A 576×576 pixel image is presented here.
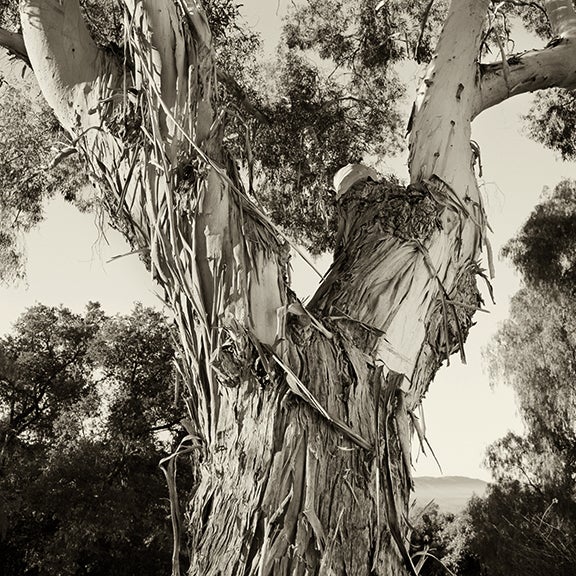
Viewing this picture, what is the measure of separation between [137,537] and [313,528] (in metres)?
11.0

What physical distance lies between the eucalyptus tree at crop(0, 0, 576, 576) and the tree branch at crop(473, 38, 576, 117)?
30 cm

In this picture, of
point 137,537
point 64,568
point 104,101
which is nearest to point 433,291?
point 104,101

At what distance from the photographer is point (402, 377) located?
1.48 meters

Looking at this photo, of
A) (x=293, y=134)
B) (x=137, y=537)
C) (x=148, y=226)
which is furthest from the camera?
(x=137, y=537)

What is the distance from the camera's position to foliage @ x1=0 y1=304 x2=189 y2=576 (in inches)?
414

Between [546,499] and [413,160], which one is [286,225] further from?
[546,499]

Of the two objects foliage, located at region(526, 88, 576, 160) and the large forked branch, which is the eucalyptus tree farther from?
foliage, located at region(526, 88, 576, 160)

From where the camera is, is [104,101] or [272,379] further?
[104,101]

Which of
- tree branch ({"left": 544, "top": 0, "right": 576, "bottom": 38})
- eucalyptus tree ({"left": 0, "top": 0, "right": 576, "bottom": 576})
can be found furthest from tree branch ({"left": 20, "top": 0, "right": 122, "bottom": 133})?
tree branch ({"left": 544, "top": 0, "right": 576, "bottom": 38})

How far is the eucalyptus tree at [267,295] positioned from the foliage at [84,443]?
31.3ft

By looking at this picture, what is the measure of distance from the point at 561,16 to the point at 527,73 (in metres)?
0.80

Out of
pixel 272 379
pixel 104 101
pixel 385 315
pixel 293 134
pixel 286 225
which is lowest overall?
pixel 272 379

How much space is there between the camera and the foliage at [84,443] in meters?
10.5

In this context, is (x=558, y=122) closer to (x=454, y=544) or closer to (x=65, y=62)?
(x=65, y=62)
